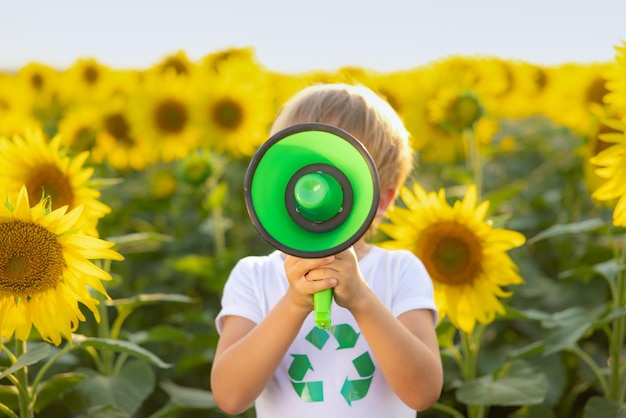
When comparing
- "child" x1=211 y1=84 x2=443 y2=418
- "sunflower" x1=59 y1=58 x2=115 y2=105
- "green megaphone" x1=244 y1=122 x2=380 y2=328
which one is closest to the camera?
"green megaphone" x1=244 y1=122 x2=380 y2=328

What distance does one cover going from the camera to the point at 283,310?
1.50m

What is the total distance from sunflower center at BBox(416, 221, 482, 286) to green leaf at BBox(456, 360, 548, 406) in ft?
0.97

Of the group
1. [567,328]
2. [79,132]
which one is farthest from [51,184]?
[79,132]

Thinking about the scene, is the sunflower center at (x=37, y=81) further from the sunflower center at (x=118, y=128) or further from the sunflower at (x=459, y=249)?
the sunflower at (x=459, y=249)

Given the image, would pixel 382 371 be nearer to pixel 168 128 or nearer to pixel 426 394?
pixel 426 394

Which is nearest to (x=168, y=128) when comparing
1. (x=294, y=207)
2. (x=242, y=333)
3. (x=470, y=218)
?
(x=470, y=218)

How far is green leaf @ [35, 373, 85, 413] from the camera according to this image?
2.12 m

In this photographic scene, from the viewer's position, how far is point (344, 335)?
1.74 meters

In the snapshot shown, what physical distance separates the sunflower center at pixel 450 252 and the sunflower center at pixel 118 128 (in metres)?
2.67

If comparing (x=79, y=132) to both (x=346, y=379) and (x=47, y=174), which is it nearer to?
(x=47, y=174)

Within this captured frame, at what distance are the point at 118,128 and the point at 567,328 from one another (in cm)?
289

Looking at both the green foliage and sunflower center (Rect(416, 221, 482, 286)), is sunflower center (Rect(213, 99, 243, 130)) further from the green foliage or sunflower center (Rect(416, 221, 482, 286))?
sunflower center (Rect(416, 221, 482, 286))

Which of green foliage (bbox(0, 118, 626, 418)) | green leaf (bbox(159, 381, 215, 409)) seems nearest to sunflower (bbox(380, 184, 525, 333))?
green foliage (bbox(0, 118, 626, 418))

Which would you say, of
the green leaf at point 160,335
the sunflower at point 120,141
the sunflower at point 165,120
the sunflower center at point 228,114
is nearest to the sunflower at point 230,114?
the sunflower center at point 228,114
